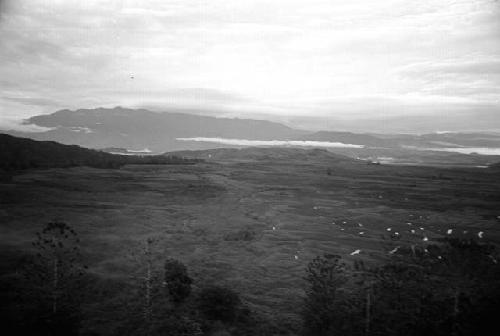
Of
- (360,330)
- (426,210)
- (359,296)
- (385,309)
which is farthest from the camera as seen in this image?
(426,210)

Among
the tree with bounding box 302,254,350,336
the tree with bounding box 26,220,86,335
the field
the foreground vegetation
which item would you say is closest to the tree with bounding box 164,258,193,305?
the foreground vegetation

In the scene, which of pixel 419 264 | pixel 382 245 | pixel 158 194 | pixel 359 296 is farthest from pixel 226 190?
pixel 359 296

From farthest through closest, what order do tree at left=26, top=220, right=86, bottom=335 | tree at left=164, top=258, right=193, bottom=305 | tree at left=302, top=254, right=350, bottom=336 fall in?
tree at left=164, top=258, right=193, bottom=305 → tree at left=302, top=254, right=350, bottom=336 → tree at left=26, top=220, right=86, bottom=335

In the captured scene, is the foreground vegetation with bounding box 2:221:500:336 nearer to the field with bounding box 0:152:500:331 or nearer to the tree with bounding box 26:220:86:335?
the tree with bounding box 26:220:86:335

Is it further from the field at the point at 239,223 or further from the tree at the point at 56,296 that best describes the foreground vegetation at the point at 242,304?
the field at the point at 239,223

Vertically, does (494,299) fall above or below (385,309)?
above

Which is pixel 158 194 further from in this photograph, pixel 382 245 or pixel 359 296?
pixel 359 296

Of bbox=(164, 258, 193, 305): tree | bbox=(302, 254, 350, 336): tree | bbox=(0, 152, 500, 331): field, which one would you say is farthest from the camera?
bbox=(0, 152, 500, 331): field

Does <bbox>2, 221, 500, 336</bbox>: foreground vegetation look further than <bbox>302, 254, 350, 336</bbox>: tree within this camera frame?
No
